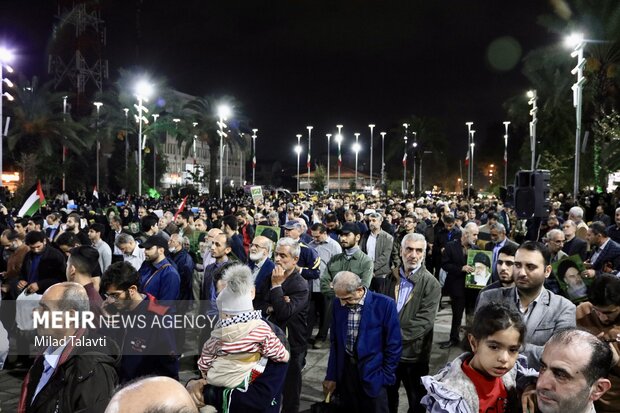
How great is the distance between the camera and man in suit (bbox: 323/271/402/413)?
4.91m

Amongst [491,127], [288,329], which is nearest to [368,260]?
[288,329]

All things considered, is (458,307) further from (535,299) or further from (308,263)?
(535,299)

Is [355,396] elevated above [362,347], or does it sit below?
below

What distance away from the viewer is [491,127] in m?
86.6

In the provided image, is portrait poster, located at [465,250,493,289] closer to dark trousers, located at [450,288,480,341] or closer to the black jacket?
dark trousers, located at [450,288,480,341]

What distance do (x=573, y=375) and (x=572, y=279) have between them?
12.8 feet

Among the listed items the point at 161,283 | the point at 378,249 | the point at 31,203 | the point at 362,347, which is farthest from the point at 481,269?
the point at 31,203

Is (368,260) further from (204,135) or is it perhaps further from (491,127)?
(491,127)

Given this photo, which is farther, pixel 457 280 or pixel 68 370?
pixel 457 280

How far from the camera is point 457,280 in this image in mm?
9078

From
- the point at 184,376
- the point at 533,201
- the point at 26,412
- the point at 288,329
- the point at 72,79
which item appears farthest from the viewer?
the point at 72,79

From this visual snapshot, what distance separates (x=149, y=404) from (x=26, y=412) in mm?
1811

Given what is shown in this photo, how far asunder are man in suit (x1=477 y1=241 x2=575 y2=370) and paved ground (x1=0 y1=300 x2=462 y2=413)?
103 inches

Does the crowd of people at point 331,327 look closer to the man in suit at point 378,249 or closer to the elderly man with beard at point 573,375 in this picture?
the elderly man with beard at point 573,375
